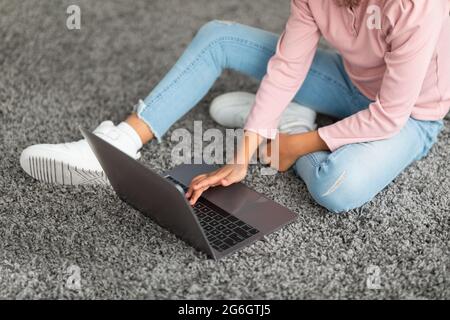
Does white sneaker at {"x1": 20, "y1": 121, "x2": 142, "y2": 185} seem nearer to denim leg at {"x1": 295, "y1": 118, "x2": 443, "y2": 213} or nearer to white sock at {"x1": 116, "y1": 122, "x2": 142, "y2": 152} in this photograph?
white sock at {"x1": 116, "y1": 122, "x2": 142, "y2": 152}

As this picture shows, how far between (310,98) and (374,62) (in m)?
0.23

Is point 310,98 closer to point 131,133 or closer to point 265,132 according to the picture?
point 265,132

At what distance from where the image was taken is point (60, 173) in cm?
125

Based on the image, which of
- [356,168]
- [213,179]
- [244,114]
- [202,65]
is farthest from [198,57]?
[356,168]

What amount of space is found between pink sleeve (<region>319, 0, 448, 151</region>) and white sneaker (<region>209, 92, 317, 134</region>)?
0.15 metres

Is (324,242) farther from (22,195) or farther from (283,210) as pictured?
(22,195)

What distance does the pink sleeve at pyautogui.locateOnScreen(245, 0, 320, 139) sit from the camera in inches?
49.0

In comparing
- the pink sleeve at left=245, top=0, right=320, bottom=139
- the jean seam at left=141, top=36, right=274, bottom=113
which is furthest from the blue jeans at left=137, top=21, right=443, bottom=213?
the pink sleeve at left=245, top=0, right=320, bottom=139

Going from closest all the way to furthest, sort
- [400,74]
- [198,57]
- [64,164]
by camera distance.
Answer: [400,74] < [64,164] < [198,57]

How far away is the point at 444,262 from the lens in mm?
1097

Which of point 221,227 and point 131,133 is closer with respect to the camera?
point 221,227

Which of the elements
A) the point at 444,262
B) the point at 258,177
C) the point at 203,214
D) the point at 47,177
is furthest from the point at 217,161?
the point at 444,262

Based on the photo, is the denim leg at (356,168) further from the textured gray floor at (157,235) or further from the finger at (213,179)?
the finger at (213,179)

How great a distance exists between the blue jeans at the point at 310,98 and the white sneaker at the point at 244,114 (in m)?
0.03
